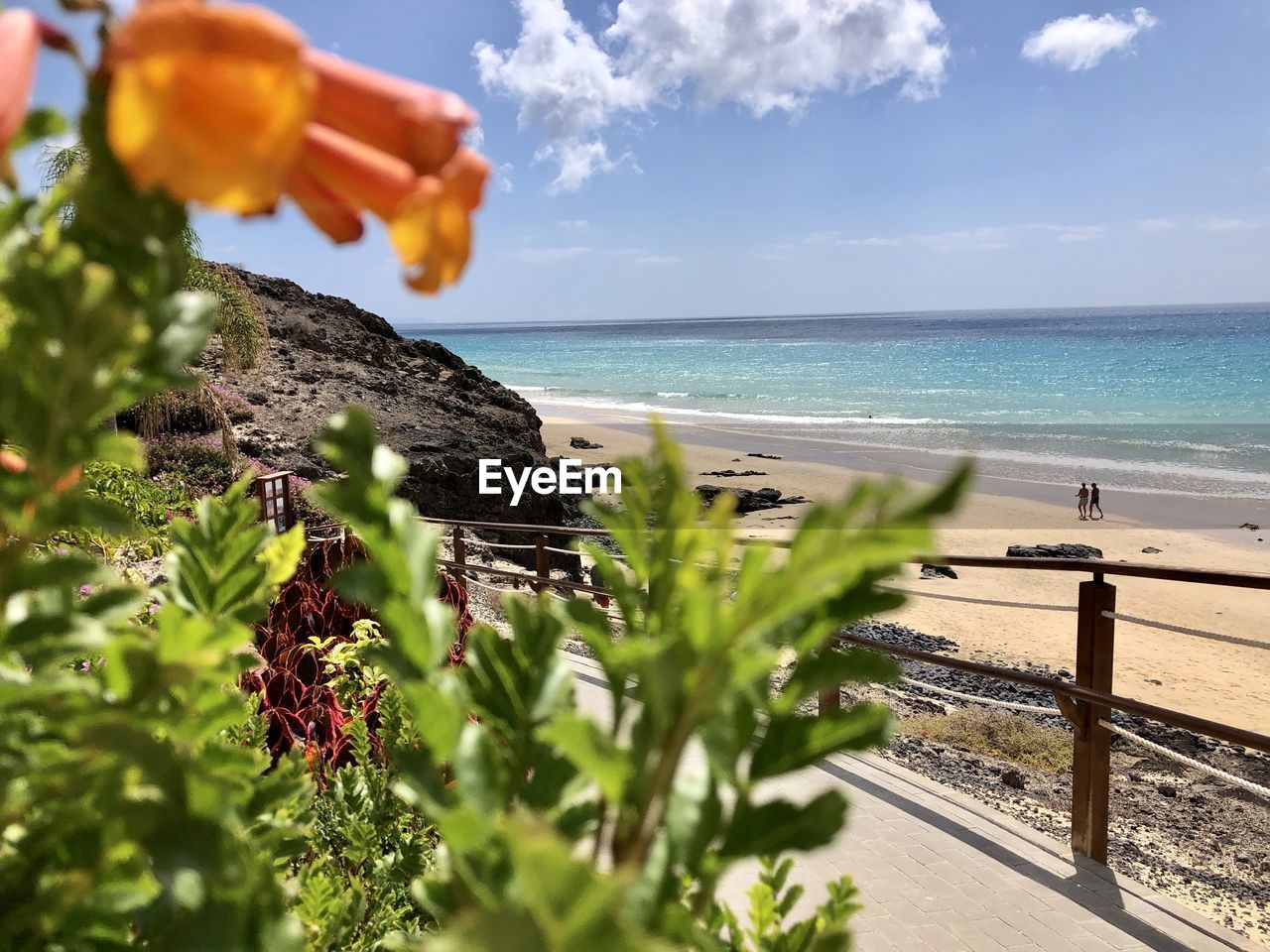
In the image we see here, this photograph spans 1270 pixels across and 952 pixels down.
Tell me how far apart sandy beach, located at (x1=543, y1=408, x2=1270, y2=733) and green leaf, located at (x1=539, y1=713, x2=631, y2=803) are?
2673 mm

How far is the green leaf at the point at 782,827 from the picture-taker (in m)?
0.36

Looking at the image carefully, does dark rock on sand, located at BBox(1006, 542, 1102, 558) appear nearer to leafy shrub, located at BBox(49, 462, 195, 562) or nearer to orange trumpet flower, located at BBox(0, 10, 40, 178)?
leafy shrub, located at BBox(49, 462, 195, 562)

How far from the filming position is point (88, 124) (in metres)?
0.33

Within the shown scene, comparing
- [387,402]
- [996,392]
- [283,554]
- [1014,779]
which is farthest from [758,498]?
[996,392]

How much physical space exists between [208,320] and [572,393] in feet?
140

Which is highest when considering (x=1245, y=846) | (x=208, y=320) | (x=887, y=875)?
(x=208, y=320)

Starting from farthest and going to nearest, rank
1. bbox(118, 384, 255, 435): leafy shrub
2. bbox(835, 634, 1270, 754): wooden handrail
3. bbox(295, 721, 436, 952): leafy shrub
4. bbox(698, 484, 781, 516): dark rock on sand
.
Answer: bbox(698, 484, 781, 516): dark rock on sand, bbox(118, 384, 255, 435): leafy shrub, bbox(835, 634, 1270, 754): wooden handrail, bbox(295, 721, 436, 952): leafy shrub

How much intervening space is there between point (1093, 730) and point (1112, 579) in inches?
369

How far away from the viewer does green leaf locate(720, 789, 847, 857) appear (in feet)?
1.19

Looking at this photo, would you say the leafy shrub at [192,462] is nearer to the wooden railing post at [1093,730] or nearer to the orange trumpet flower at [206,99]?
the wooden railing post at [1093,730]

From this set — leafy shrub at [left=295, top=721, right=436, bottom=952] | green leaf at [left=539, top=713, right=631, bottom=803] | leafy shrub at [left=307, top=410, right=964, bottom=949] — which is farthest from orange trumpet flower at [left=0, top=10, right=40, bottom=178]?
leafy shrub at [left=295, top=721, right=436, bottom=952]

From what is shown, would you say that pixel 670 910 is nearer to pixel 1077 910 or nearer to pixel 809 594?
pixel 809 594

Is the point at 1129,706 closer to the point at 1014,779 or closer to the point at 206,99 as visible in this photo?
the point at 1014,779

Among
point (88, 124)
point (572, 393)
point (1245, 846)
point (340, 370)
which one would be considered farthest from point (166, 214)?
point (572, 393)
